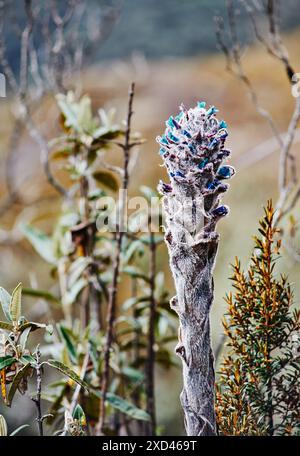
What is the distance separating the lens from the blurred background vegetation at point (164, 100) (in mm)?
1463

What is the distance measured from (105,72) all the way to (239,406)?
1.77 metres

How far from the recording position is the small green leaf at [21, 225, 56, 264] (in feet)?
3.29

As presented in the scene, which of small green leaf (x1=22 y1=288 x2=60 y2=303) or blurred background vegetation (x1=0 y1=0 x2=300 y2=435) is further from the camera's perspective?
blurred background vegetation (x1=0 y1=0 x2=300 y2=435)

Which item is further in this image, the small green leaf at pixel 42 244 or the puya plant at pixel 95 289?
the small green leaf at pixel 42 244

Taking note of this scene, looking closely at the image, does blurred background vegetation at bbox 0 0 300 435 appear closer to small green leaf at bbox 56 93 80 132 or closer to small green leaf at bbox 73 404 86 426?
small green leaf at bbox 56 93 80 132

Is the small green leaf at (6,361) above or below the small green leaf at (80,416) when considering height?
above

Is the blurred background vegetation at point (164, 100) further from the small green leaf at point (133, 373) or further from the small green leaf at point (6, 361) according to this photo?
the small green leaf at point (6, 361)

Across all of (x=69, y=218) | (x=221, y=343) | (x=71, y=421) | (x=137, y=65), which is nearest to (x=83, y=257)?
(x=69, y=218)

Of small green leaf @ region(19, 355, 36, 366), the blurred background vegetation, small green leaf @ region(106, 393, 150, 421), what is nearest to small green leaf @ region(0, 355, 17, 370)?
small green leaf @ region(19, 355, 36, 366)

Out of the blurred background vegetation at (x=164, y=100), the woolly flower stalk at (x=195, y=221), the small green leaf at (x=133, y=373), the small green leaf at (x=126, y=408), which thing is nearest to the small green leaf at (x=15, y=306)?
the woolly flower stalk at (x=195, y=221)

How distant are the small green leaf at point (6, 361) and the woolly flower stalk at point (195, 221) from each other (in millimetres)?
151

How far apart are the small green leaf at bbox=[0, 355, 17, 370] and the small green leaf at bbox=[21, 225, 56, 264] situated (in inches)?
16.8
